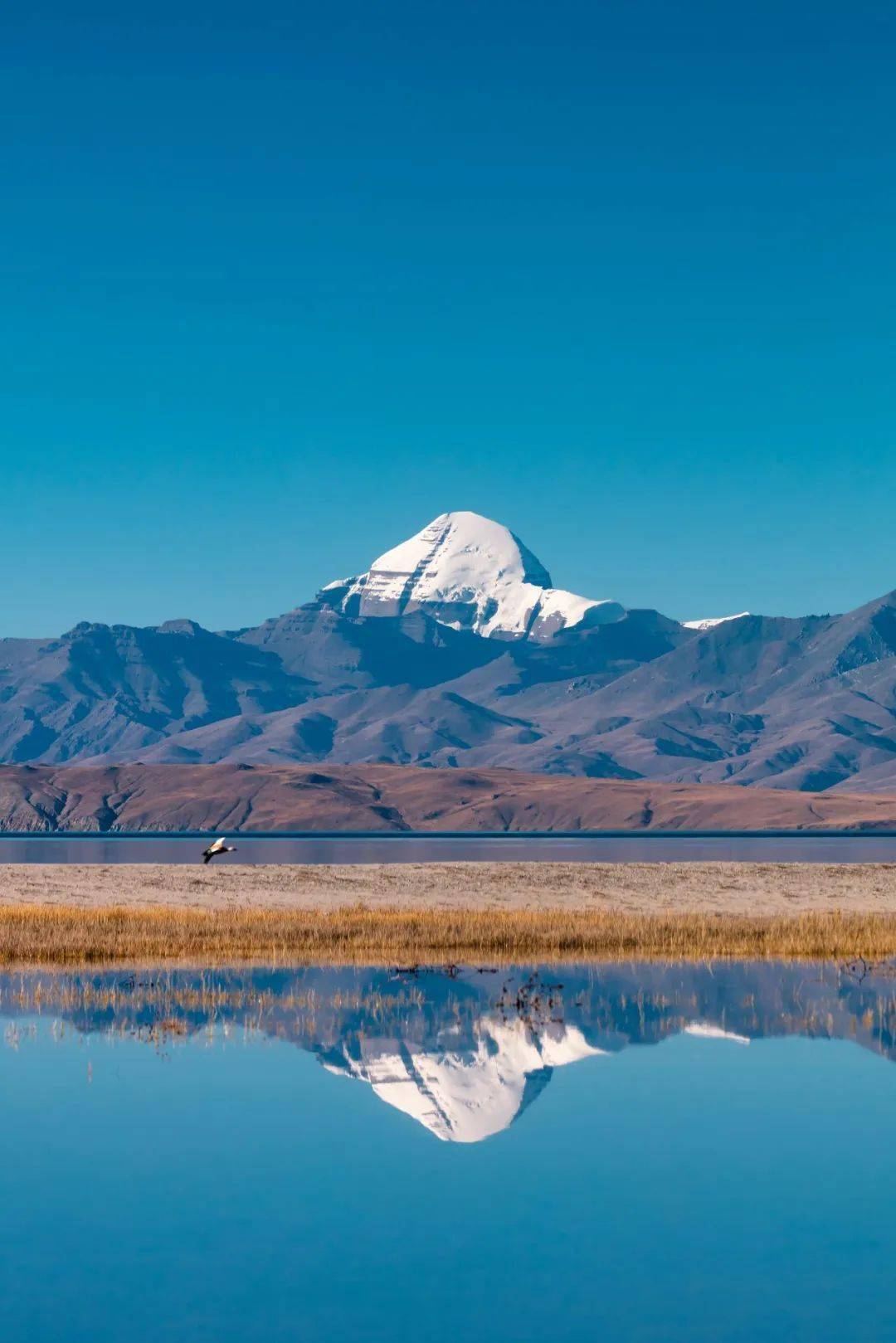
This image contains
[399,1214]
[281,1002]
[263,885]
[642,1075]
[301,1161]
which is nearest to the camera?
[399,1214]

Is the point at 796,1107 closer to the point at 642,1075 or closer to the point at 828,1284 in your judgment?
the point at 642,1075

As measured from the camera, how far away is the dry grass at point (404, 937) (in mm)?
46406

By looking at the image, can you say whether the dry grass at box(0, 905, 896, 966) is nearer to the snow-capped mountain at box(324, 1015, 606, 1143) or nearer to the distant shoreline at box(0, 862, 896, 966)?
the distant shoreline at box(0, 862, 896, 966)

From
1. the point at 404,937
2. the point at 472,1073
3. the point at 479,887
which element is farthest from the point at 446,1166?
the point at 479,887

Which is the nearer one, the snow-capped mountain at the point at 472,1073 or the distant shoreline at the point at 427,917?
the snow-capped mountain at the point at 472,1073

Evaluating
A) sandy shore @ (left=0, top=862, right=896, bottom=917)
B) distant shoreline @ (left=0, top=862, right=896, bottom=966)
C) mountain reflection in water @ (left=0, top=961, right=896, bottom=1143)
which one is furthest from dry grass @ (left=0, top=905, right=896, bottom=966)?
sandy shore @ (left=0, top=862, right=896, bottom=917)

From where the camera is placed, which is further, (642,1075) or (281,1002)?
(281,1002)

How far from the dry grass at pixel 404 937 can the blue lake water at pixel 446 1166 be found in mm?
7897

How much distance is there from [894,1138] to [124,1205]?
37.4 ft

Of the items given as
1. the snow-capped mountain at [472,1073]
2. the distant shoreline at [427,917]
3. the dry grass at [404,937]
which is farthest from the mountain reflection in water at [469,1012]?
the distant shoreline at [427,917]

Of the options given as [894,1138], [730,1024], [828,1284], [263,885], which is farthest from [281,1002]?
[263,885]

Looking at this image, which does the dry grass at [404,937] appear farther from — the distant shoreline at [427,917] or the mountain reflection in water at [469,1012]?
the mountain reflection in water at [469,1012]

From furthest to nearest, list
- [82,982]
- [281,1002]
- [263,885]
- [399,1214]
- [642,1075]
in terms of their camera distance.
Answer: [263,885]
[82,982]
[281,1002]
[642,1075]
[399,1214]

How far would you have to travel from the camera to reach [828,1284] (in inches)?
656
